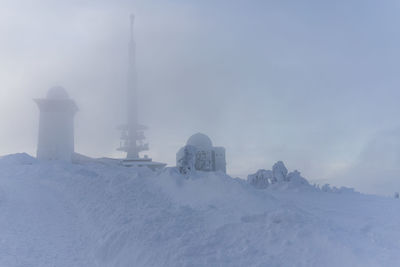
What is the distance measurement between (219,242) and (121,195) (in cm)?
610

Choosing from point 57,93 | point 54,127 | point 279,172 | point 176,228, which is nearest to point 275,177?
point 279,172

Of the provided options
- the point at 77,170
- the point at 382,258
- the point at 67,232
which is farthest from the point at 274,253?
the point at 77,170

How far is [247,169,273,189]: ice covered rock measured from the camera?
2983 cm

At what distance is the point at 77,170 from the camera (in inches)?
844

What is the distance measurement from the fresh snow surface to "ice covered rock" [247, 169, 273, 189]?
12.3m

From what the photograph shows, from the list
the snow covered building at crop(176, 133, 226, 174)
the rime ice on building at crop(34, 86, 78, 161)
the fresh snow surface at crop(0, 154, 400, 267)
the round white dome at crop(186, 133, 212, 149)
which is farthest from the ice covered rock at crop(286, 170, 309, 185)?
the rime ice on building at crop(34, 86, 78, 161)

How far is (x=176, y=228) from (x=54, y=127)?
103ft

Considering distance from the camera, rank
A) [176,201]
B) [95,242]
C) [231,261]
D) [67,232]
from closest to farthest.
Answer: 1. [231,261]
2. [95,242]
3. [67,232]
4. [176,201]

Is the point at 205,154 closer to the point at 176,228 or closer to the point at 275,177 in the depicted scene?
the point at 275,177

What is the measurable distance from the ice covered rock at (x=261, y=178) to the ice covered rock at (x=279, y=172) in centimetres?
44

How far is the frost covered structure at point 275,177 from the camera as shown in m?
28.8

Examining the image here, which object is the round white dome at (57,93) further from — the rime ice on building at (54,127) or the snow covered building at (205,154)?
the snow covered building at (205,154)

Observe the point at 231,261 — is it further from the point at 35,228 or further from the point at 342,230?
the point at 35,228

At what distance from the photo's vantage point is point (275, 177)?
1159 inches
